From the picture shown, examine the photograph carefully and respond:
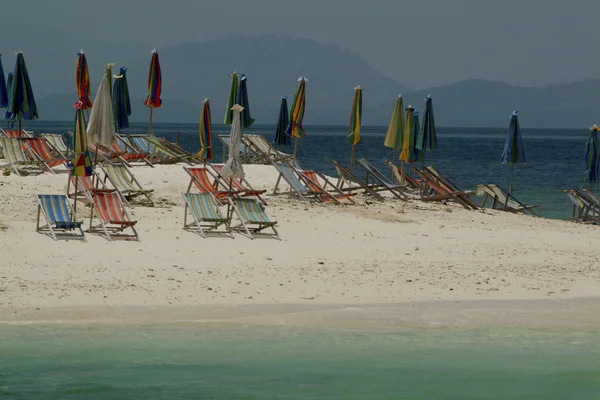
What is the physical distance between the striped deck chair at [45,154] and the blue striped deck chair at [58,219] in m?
4.99

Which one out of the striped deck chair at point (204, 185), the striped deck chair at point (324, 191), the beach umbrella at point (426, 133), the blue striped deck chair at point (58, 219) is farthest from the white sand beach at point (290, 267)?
the beach umbrella at point (426, 133)

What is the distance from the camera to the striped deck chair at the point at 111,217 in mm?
12289

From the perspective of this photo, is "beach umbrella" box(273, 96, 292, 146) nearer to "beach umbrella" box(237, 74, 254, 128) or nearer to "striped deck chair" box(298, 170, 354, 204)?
"beach umbrella" box(237, 74, 254, 128)

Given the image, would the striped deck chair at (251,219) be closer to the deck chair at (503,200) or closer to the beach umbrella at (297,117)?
the beach umbrella at (297,117)

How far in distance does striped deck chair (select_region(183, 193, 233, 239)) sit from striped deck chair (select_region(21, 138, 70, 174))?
15.4 feet

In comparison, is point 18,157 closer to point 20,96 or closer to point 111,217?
point 20,96

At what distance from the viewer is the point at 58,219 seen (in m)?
12.0

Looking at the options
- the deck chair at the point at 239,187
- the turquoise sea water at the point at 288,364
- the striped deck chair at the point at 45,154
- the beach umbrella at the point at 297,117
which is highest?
the beach umbrella at the point at 297,117

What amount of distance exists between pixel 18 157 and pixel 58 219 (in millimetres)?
6186

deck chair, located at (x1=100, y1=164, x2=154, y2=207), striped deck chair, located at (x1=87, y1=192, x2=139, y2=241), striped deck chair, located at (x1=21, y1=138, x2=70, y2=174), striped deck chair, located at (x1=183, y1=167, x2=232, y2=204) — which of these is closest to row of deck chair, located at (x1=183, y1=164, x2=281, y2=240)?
striped deck chair, located at (x1=183, y1=167, x2=232, y2=204)

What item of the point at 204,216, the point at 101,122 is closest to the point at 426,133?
the point at 204,216

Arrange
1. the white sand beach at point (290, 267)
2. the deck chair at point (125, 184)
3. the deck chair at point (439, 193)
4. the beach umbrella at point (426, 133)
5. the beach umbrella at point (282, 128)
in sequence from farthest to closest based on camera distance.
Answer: the beach umbrella at point (282, 128), the beach umbrella at point (426, 133), the deck chair at point (439, 193), the deck chair at point (125, 184), the white sand beach at point (290, 267)

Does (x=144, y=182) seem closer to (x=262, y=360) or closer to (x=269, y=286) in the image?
(x=269, y=286)

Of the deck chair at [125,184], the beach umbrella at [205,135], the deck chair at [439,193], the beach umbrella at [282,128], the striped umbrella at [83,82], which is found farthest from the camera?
the beach umbrella at [282,128]
